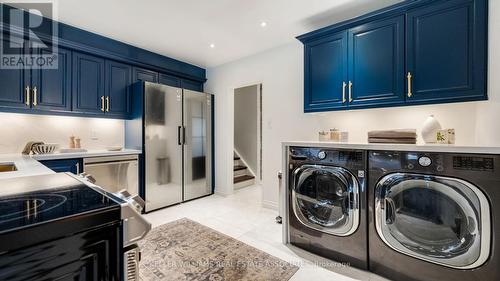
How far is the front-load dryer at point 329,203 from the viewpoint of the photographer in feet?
5.98

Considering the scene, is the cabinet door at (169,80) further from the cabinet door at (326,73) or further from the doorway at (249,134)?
the cabinet door at (326,73)

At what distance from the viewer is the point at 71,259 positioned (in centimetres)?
62

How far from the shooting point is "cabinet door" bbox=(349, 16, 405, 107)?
2012mm

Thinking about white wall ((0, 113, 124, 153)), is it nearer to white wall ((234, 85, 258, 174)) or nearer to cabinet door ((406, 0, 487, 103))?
white wall ((234, 85, 258, 174))

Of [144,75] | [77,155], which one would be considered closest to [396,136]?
[77,155]

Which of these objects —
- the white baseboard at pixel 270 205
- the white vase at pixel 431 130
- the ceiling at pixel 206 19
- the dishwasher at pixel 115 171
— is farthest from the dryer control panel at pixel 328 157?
the dishwasher at pixel 115 171

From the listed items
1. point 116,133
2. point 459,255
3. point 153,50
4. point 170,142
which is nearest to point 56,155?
point 116,133

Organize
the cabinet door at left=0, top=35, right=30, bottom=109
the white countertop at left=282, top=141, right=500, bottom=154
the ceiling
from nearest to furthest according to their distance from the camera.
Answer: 1. the white countertop at left=282, top=141, right=500, bottom=154
2. the ceiling
3. the cabinet door at left=0, top=35, right=30, bottom=109

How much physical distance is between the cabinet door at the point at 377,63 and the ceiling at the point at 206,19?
14.2 inches

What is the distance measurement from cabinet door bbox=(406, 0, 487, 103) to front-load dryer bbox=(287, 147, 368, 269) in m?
0.85

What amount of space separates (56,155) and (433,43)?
12.8ft

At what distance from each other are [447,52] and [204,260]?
277 cm

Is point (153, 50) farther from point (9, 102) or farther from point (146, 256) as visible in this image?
point (146, 256)

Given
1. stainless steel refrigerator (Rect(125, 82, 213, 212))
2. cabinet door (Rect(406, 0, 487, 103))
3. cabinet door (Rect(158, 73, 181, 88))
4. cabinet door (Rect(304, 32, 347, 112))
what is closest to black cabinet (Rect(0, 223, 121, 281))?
cabinet door (Rect(304, 32, 347, 112))
